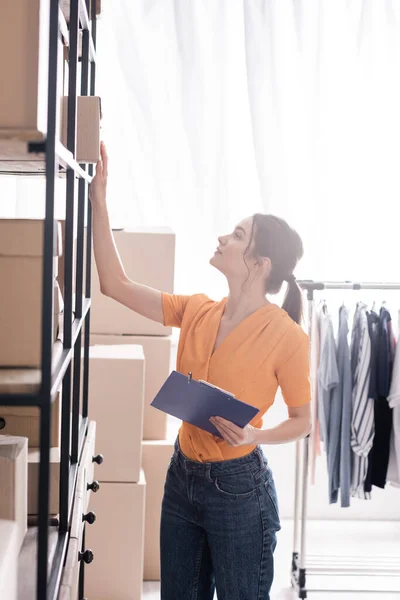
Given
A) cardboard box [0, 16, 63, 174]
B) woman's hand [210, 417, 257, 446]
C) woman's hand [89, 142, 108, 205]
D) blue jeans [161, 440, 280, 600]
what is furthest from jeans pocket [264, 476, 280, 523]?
cardboard box [0, 16, 63, 174]

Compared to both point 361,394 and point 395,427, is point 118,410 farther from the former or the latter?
point 395,427

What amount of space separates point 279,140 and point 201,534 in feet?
6.74

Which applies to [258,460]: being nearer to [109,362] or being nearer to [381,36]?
[109,362]

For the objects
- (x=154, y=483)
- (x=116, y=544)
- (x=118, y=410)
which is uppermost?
(x=118, y=410)

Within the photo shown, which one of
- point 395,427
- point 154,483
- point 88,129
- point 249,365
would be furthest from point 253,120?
point 88,129

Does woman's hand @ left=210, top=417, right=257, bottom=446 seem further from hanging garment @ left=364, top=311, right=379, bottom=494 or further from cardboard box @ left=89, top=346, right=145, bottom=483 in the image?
hanging garment @ left=364, top=311, right=379, bottom=494

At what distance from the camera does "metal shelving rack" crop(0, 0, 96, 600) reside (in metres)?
0.92

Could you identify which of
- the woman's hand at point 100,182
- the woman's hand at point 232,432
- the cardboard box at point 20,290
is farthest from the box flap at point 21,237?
the woman's hand at point 232,432

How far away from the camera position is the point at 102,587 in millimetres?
2625

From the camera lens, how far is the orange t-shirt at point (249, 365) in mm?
1873

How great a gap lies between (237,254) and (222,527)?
0.70m

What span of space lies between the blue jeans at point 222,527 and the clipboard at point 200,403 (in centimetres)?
13

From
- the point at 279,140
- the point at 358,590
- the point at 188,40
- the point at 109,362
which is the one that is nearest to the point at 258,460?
the point at 109,362

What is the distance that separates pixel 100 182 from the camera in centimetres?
178
